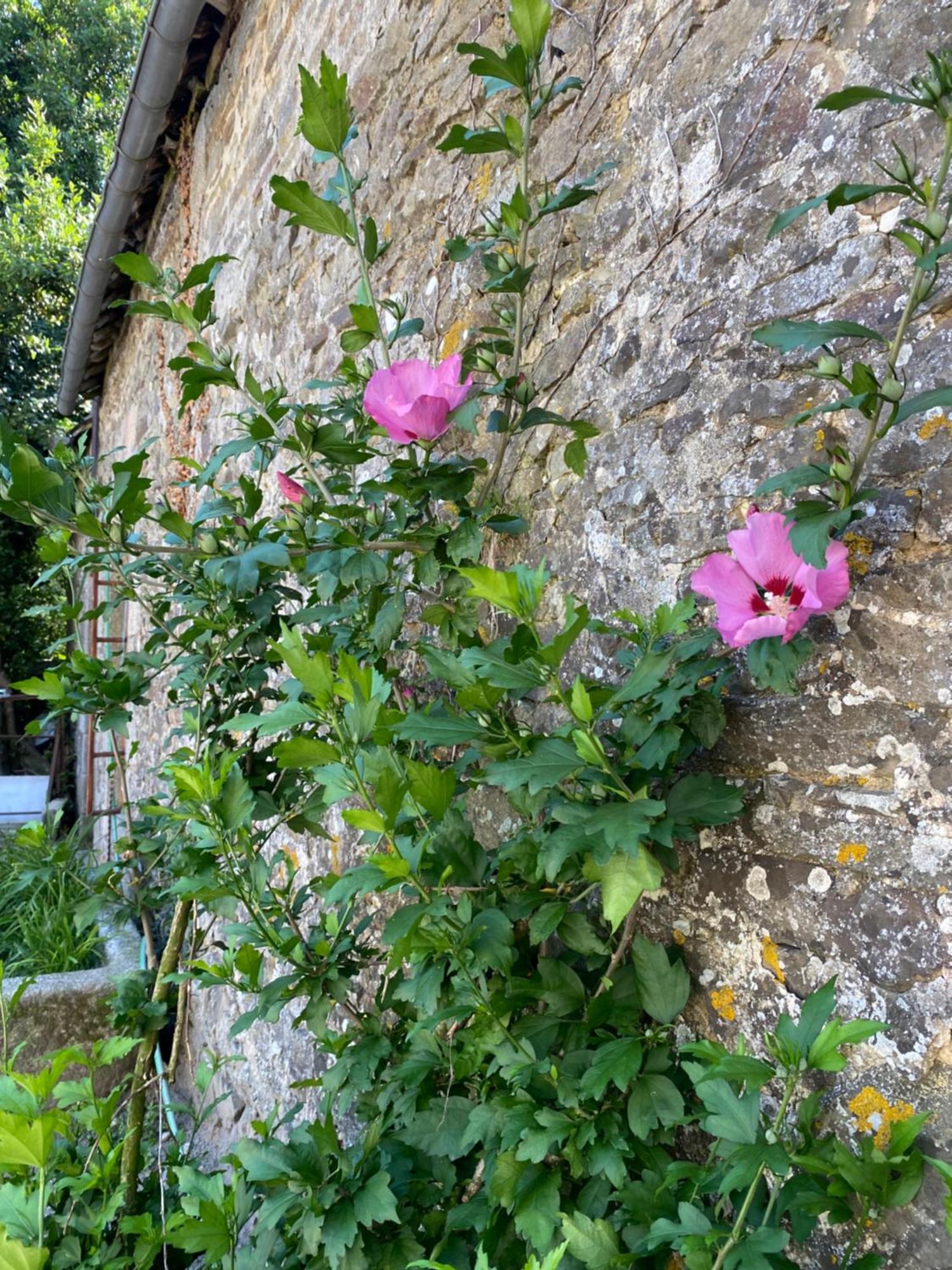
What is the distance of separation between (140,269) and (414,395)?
0.68 metres

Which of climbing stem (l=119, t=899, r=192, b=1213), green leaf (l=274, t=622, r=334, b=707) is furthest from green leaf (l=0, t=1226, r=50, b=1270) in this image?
green leaf (l=274, t=622, r=334, b=707)

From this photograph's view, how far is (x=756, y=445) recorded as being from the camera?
45.3 inches

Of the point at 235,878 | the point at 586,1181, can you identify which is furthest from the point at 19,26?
the point at 586,1181

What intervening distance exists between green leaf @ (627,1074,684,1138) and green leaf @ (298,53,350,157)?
154 cm

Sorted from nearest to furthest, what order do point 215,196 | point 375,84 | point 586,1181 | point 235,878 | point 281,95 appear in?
point 586,1181, point 235,878, point 375,84, point 281,95, point 215,196

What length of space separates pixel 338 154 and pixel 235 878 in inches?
49.4

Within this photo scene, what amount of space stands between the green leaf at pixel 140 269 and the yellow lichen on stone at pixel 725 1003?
1.48 m

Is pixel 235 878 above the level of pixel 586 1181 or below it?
above

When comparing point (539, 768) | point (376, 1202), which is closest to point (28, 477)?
point (539, 768)

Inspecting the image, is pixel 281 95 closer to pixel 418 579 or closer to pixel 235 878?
pixel 418 579

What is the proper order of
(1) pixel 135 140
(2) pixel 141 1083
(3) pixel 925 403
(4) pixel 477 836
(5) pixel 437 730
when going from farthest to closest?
(1) pixel 135 140 < (2) pixel 141 1083 < (4) pixel 477 836 < (5) pixel 437 730 < (3) pixel 925 403

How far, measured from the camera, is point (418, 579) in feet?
5.06

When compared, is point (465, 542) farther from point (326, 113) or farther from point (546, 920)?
point (326, 113)

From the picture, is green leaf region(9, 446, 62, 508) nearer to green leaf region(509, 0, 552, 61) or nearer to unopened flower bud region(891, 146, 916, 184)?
green leaf region(509, 0, 552, 61)
